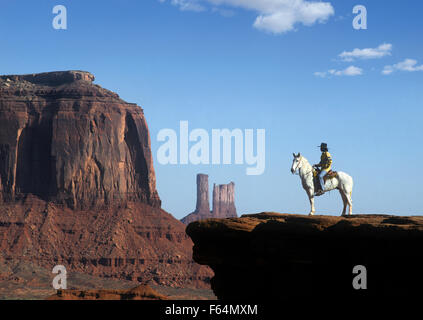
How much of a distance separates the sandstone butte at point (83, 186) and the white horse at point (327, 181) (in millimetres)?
81385

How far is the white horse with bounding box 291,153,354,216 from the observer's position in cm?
3225

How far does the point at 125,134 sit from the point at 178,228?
2173cm

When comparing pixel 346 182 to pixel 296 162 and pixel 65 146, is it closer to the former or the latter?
pixel 296 162

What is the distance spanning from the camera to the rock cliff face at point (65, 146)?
125875mm

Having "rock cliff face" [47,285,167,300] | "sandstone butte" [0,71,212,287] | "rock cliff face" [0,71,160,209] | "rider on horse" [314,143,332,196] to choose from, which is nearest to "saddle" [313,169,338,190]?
"rider on horse" [314,143,332,196]

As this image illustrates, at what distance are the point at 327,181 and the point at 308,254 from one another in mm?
7221

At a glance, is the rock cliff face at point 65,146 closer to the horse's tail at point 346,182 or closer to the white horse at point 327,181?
the white horse at point 327,181

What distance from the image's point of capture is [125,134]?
5305 inches

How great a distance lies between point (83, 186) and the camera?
127 m

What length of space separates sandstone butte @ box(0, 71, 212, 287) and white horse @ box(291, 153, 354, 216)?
81.4 metres

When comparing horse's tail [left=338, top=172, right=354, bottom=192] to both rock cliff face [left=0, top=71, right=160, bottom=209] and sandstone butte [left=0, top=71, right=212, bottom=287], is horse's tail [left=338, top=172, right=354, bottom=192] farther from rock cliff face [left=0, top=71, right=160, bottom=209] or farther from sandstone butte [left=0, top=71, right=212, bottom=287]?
rock cliff face [left=0, top=71, right=160, bottom=209]

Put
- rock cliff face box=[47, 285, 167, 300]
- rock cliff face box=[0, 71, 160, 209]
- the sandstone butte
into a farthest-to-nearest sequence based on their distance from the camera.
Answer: rock cliff face box=[0, 71, 160, 209]
the sandstone butte
rock cliff face box=[47, 285, 167, 300]
